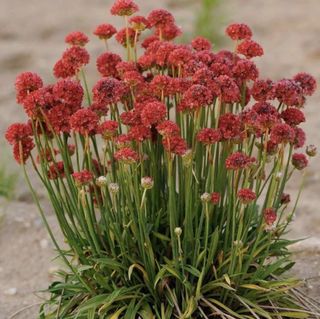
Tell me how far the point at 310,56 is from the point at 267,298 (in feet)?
11.2

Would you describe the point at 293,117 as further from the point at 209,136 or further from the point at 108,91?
the point at 108,91

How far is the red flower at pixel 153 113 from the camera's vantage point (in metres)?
2.00

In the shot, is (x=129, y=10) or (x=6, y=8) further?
(x=6, y=8)

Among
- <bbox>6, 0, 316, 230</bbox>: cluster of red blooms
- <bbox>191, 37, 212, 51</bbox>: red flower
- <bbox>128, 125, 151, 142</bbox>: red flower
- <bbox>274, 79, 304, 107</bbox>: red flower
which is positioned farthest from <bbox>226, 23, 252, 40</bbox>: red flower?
<bbox>128, 125, 151, 142</bbox>: red flower

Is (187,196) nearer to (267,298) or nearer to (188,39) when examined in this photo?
(267,298)

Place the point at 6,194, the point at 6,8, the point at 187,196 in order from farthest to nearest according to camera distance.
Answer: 1. the point at 6,8
2. the point at 6,194
3. the point at 187,196

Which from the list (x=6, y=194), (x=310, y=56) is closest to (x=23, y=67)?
(x=6, y=194)

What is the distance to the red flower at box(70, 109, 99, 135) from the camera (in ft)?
6.74

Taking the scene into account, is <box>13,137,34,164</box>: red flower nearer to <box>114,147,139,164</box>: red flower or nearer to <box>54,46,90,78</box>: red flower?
<box>54,46,90,78</box>: red flower

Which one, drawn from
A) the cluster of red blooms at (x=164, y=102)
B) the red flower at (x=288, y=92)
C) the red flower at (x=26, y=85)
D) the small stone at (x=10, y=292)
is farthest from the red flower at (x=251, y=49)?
the small stone at (x=10, y=292)

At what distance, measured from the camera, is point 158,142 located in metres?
2.31

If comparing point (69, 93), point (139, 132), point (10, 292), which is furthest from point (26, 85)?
point (10, 292)

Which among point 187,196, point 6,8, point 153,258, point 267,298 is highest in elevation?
point 187,196

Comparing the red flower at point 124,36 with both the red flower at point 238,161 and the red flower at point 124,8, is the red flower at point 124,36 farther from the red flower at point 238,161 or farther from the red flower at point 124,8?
the red flower at point 238,161
